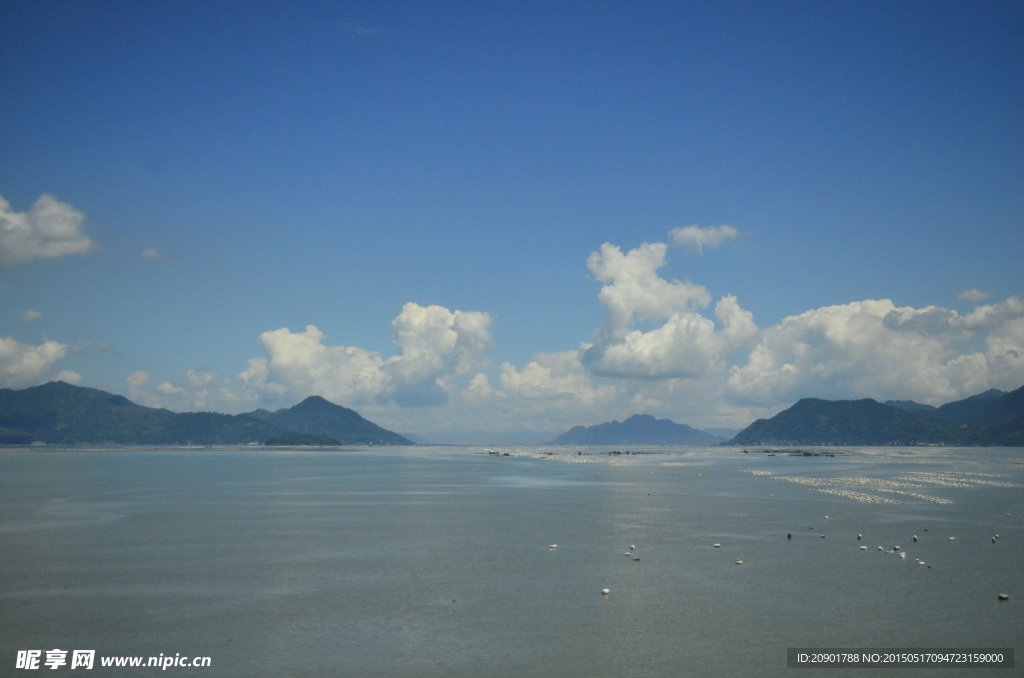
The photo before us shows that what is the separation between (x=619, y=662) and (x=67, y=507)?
67.5m

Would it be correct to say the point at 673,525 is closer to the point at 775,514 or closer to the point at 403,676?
the point at 775,514

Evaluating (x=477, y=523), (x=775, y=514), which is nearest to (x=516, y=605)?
(x=477, y=523)

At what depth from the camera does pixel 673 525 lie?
54812 millimetres

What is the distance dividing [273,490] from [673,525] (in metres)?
60.9

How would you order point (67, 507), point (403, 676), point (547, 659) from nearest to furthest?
1. point (403, 676)
2. point (547, 659)
3. point (67, 507)

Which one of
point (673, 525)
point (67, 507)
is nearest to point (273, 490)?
point (67, 507)

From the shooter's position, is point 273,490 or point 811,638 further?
point 273,490

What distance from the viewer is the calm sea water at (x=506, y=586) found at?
24.8 m

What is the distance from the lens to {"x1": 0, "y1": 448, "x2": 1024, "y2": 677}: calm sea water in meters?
24.8

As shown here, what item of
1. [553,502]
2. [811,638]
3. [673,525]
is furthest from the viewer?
[553,502]

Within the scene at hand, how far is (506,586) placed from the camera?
112 feet

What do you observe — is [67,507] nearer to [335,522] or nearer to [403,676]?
[335,522]

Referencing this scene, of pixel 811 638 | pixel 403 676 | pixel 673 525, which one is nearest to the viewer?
pixel 403 676

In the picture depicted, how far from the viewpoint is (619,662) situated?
23.6m
